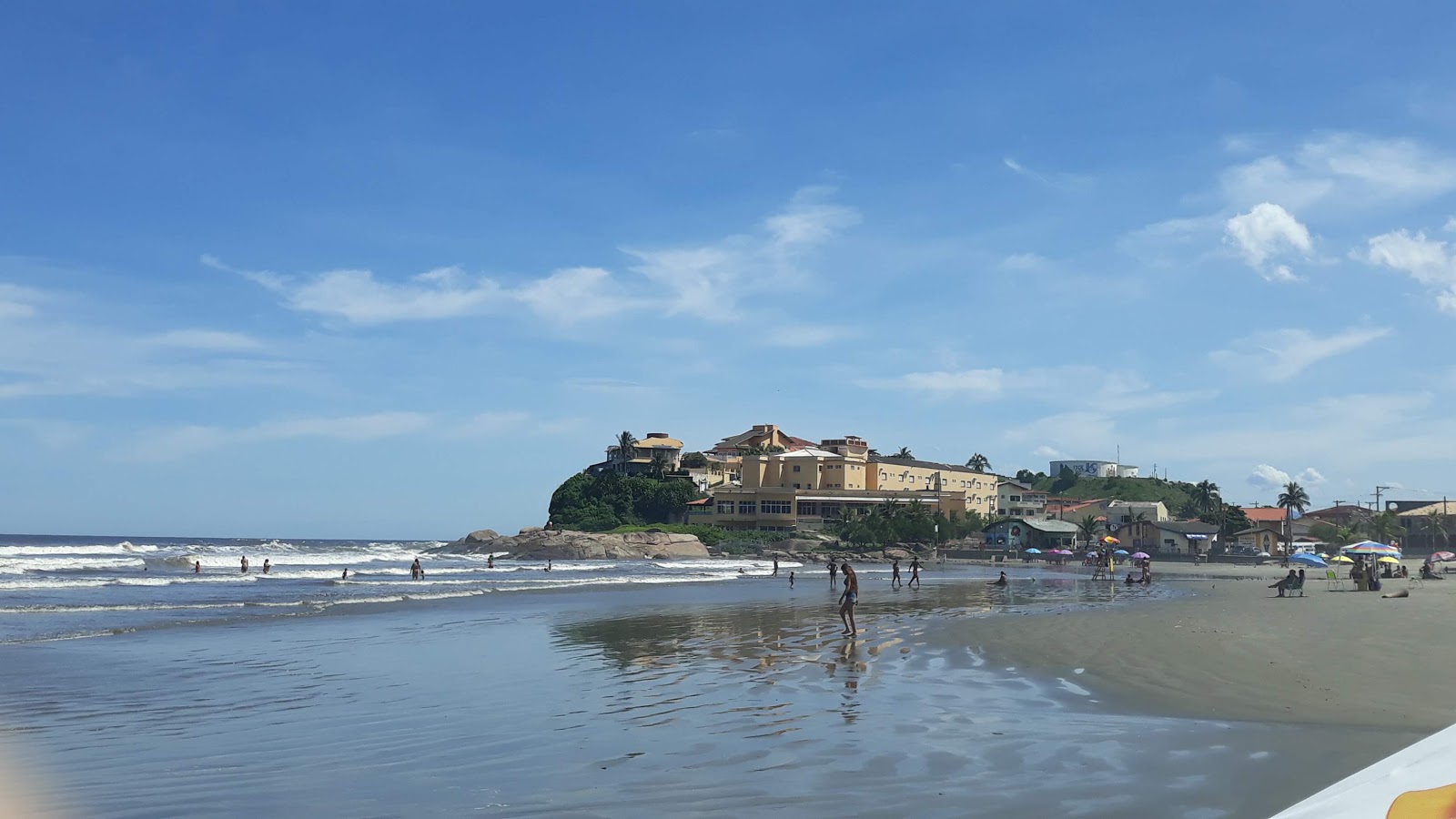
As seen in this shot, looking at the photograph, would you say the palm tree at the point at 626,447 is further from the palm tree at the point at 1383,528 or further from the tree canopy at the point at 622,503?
the palm tree at the point at 1383,528

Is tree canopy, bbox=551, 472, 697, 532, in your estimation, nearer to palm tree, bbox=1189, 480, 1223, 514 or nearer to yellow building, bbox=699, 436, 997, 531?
yellow building, bbox=699, 436, 997, 531

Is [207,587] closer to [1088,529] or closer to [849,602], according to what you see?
[849,602]

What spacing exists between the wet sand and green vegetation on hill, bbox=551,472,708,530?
9889cm

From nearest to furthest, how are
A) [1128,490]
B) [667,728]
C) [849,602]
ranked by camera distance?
1. [667,728]
2. [849,602]
3. [1128,490]

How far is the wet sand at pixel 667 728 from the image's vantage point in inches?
354

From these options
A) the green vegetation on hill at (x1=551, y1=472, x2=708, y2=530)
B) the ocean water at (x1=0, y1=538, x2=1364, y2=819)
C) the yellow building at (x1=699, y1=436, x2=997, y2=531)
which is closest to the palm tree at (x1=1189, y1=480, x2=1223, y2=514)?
the yellow building at (x1=699, y1=436, x2=997, y2=531)

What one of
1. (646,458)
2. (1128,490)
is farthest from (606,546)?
(1128,490)

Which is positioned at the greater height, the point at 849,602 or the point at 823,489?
the point at 823,489

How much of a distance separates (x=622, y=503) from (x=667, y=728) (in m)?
114

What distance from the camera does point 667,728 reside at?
12.2 m

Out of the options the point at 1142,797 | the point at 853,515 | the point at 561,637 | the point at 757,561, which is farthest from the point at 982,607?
the point at 853,515

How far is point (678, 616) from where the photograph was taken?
1195 inches

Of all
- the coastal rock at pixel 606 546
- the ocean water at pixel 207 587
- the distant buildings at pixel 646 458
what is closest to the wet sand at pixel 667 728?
the ocean water at pixel 207 587

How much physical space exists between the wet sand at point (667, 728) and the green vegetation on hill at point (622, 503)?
324 feet
